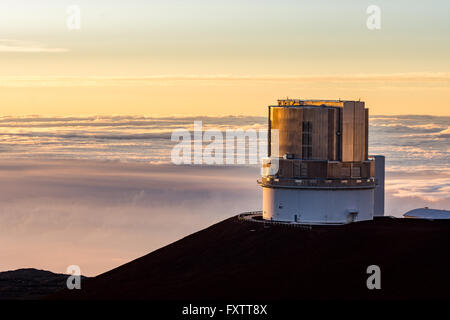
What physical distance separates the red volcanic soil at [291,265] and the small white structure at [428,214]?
52.4 inches

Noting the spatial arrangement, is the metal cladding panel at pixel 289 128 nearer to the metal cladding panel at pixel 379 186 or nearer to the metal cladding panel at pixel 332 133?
the metal cladding panel at pixel 332 133

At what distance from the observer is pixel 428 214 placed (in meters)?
74.9

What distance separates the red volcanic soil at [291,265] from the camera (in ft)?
204

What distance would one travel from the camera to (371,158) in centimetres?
7406

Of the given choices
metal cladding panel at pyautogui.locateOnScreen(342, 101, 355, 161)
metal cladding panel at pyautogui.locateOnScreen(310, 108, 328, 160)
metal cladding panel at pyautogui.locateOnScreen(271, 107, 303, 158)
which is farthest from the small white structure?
metal cladding panel at pyautogui.locateOnScreen(271, 107, 303, 158)

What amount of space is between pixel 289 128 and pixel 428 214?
1131 cm

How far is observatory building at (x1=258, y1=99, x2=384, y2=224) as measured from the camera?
71062 millimetres

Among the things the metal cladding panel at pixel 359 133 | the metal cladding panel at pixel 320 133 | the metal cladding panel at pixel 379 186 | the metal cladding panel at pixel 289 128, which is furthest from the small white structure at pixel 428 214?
the metal cladding panel at pixel 289 128

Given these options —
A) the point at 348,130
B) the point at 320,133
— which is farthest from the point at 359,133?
the point at 320,133

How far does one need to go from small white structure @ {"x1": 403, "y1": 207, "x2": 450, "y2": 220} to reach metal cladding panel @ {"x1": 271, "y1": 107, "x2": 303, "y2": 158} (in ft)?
31.9

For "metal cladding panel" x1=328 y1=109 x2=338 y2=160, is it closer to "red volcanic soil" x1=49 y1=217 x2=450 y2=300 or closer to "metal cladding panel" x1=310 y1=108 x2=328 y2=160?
"metal cladding panel" x1=310 y1=108 x2=328 y2=160

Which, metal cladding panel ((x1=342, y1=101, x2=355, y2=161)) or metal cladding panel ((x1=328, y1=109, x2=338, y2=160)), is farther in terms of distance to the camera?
metal cladding panel ((x1=342, y1=101, x2=355, y2=161))

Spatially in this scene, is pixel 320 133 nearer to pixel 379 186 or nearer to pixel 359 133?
pixel 359 133
